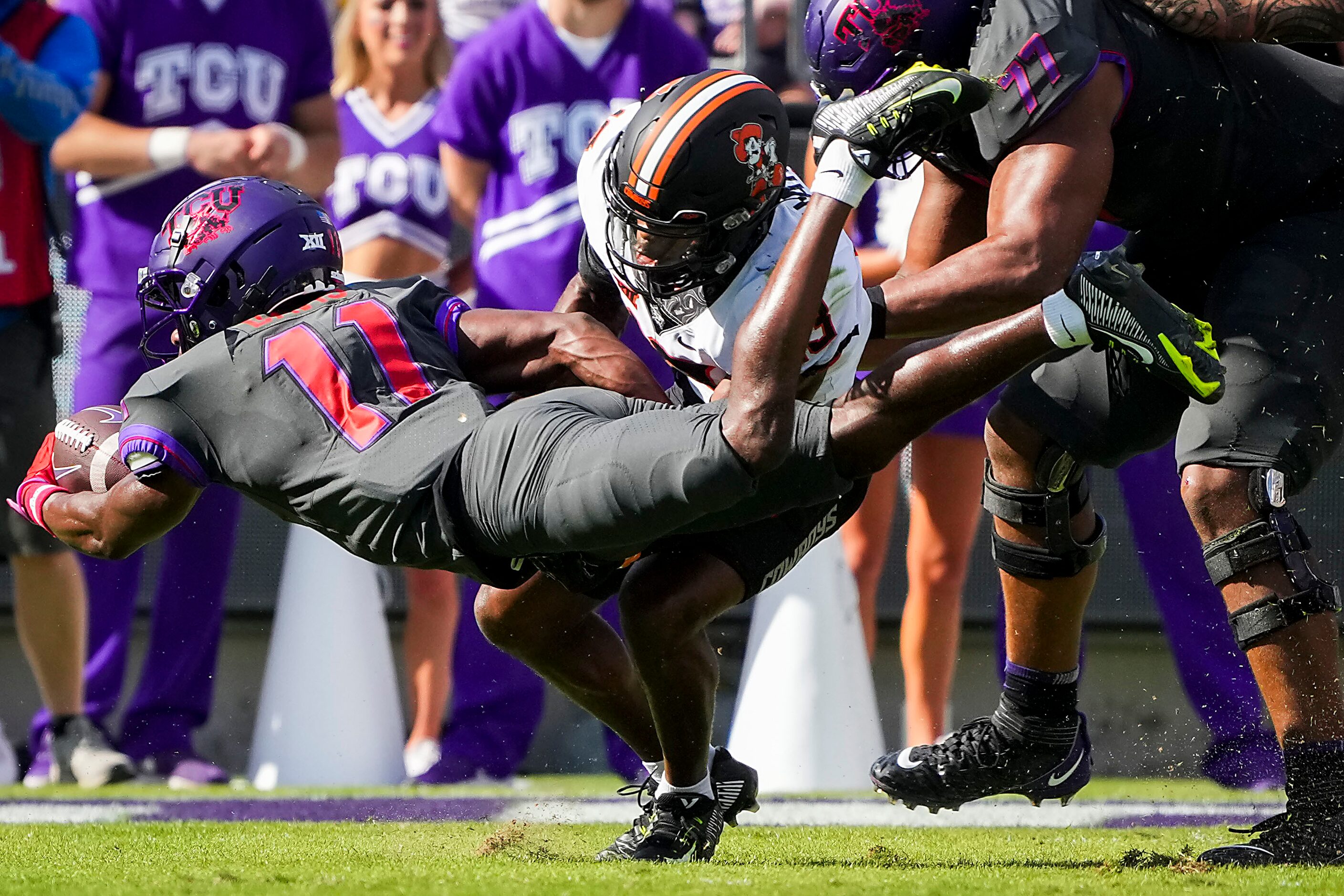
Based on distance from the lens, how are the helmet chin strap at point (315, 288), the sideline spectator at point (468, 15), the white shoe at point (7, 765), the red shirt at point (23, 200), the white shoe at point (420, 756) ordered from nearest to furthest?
the helmet chin strap at point (315, 288), the red shirt at point (23, 200), the white shoe at point (7, 765), the white shoe at point (420, 756), the sideline spectator at point (468, 15)

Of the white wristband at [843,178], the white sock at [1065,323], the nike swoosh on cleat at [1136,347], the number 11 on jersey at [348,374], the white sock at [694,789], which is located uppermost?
the white wristband at [843,178]

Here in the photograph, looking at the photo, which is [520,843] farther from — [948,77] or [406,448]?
[948,77]

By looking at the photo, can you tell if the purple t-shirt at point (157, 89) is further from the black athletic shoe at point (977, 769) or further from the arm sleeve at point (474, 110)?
the black athletic shoe at point (977, 769)

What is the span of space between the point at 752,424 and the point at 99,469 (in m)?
1.66

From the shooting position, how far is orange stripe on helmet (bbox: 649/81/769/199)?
3.77 metres

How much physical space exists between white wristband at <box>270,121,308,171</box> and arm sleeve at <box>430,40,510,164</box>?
0.48 meters

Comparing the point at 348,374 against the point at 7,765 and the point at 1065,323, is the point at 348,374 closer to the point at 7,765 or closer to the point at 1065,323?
the point at 1065,323

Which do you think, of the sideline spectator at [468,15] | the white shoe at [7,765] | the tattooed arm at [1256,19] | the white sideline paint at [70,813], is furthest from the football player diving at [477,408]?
the sideline spectator at [468,15]

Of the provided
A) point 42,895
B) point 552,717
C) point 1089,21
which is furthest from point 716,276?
point 552,717

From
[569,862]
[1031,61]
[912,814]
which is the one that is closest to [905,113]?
[1031,61]

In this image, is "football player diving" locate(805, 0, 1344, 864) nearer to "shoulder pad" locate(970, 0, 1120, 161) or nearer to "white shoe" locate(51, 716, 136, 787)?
"shoulder pad" locate(970, 0, 1120, 161)

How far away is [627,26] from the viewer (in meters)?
6.20

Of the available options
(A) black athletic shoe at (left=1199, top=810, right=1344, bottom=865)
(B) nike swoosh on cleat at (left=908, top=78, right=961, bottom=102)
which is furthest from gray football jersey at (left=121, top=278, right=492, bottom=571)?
(A) black athletic shoe at (left=1199, top=810, right=1344, bottom=865)

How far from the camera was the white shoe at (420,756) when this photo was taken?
6164 mm
